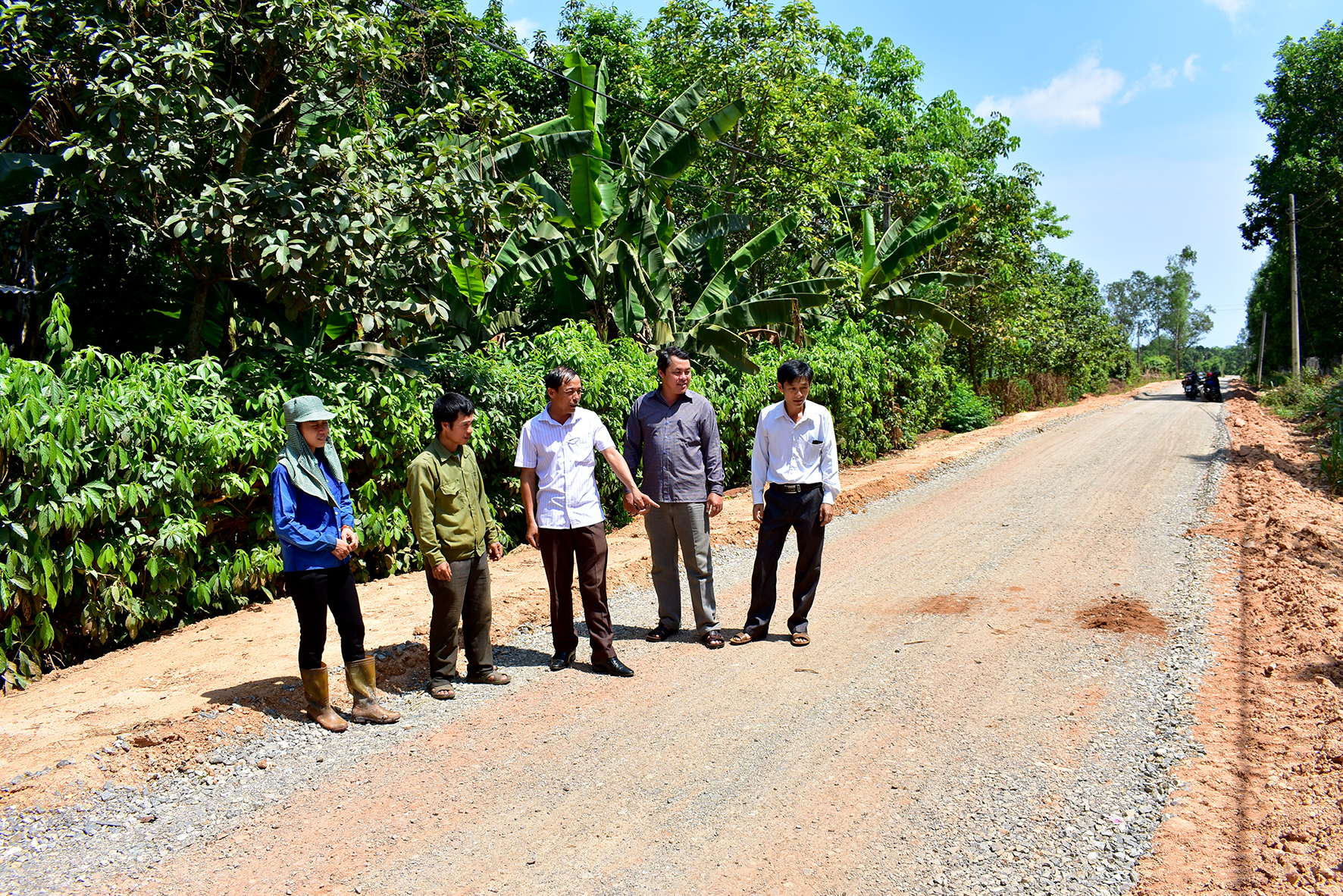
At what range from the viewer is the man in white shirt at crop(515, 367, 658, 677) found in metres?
5.71

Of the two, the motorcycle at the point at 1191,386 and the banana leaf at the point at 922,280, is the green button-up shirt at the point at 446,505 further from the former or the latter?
the motorcycle at the point at 1191,386

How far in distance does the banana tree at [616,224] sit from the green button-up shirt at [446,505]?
6.59 meters

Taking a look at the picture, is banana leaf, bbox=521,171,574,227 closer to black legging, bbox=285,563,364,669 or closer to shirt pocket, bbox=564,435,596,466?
shirt pocket, bbox=564,435,596,466

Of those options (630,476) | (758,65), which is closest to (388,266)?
(630,476)

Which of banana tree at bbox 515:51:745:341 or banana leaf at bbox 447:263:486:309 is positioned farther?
banana tree at bbox 515:51:745:341

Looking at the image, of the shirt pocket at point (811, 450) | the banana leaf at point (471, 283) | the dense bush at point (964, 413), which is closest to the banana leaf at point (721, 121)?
the banana leaf at point (471, 283)

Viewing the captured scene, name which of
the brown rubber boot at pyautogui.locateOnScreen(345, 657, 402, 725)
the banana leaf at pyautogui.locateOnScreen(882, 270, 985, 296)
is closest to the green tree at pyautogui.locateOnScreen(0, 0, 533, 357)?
the brown rubber boot at pyautogui.locateOnScreen(345, 657, 402, 725)

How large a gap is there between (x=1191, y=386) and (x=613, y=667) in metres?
46.6

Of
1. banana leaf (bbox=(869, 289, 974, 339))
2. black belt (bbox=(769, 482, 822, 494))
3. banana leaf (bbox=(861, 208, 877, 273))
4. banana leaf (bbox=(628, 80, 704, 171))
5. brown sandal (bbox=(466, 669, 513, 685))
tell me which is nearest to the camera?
brown sandal (bbox=(466, 669, 513, 685))

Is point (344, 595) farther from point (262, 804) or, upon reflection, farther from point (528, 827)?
point (528, 827)

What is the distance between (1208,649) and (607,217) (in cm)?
932

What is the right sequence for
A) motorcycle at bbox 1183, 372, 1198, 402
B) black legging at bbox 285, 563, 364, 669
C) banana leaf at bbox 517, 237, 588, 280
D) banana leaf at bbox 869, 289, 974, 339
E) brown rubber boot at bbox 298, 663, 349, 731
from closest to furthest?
black legging at bbox 285, 563, 364, 669 → brown rubber boot at bbox 298, 663, 349, 731 → banana leaf at bbox 517, 237, 588, 280 → banana leaf at bbox 869, 289, 974, 339 → motorcycle at bbox 1183, 372, 1198, 402

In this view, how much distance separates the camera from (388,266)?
7.96 m

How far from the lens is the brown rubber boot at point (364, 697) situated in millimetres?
5012
